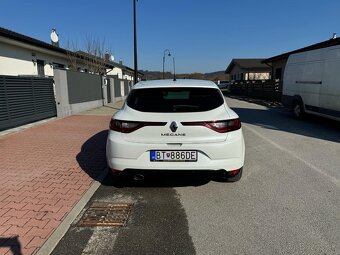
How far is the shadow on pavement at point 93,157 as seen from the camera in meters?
5.57

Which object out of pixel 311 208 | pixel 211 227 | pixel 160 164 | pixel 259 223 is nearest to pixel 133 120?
pixel 160 164

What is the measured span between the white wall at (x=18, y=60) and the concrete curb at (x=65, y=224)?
417 inches

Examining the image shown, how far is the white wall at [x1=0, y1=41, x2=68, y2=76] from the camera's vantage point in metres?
13.0

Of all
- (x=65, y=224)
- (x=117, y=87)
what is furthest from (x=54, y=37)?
(x=65, y=224)

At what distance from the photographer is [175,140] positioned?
13.0 feet

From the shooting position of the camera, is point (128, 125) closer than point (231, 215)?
No

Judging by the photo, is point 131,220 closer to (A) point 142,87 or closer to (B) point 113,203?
(B) point 113,203

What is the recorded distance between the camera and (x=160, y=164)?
4031mm

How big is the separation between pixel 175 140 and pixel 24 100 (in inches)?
320

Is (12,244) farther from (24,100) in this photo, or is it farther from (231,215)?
(24,100)

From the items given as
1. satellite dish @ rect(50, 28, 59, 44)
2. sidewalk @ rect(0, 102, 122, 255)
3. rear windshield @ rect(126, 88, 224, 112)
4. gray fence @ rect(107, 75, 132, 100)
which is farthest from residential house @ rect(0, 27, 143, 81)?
rear windshield @ rect(126, 88, 224, 112)

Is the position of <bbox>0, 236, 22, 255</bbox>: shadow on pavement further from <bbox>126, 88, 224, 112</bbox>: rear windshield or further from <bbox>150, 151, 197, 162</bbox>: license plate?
<bbox>126, 88, 224, 112</bbox>: rear windshield

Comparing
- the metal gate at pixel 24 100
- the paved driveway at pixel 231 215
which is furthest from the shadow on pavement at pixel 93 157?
the metal gate at pixel 24 100

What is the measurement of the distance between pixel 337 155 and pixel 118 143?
5056 millimetres
